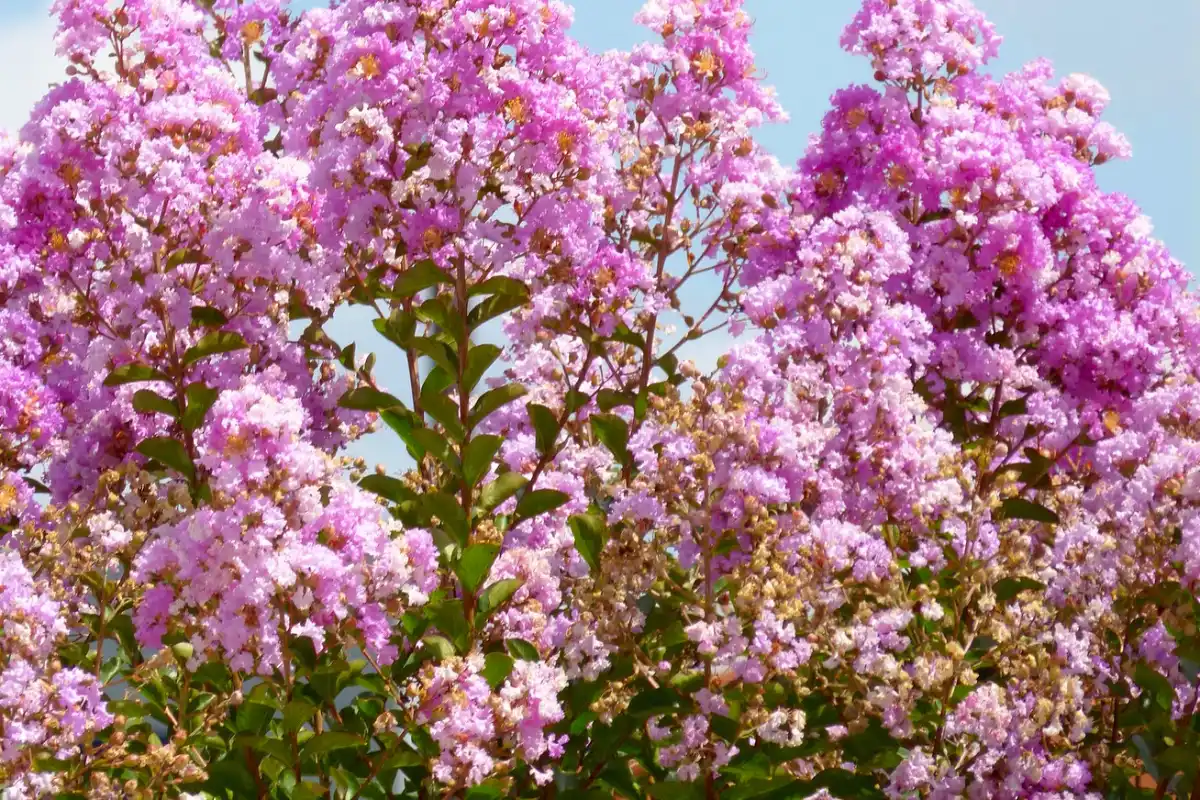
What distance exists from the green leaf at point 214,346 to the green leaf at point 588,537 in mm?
1247

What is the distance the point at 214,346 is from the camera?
450 centimetres

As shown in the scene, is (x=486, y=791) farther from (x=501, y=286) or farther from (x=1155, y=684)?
(x=1155, y=684)

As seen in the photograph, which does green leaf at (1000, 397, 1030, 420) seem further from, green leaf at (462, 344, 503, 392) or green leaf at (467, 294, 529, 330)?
green leaf at (462, 344, 503, 392)

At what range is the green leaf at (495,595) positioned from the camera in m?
4.12

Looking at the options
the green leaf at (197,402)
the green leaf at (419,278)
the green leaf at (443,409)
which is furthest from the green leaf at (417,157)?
the green leaf at (197,402)

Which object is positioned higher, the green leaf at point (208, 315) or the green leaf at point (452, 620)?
the green leaf at point (208, 315)

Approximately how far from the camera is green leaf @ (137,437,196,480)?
4422 mm

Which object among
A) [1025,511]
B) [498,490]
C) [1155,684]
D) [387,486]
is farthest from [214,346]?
[1155,684]

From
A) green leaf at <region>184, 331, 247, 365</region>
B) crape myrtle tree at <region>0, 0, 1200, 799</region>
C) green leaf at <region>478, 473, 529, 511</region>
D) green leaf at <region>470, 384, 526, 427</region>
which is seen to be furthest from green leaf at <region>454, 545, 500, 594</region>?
green leaf at <region>184, 331, 247, 365</region>

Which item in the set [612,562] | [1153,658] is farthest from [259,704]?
[1153,658]

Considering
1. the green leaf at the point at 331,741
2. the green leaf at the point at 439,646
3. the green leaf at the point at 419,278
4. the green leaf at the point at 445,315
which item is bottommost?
the green leaf at the point at 331,741

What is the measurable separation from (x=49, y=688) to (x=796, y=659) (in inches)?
80.0

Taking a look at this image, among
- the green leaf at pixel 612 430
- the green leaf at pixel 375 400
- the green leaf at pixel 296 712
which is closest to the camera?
the green leaf at pixel 296 712

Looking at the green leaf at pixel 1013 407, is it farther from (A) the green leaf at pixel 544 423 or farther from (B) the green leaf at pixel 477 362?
(B) the green leaf at pixel 477 362
